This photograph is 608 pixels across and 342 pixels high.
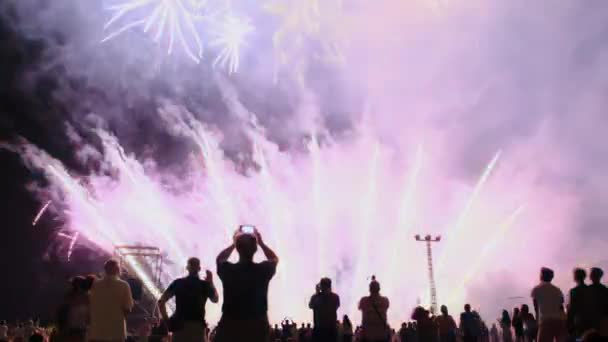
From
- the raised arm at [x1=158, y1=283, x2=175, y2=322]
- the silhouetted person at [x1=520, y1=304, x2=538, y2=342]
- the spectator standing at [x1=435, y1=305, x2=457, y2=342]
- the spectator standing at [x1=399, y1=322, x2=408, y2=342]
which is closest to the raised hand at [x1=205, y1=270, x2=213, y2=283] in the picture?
the raised arm at [x1=158, y1=283, x2=175, y2=322]

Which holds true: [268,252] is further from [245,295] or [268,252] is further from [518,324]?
[518,324]

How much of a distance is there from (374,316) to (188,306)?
3.63 m

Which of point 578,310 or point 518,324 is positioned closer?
point 578,310

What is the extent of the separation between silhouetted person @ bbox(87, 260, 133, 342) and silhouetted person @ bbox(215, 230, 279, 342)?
2883 millimetres

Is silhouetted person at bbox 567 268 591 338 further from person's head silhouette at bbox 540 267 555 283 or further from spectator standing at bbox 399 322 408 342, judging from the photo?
spectator standing at bbox 399 322 408 342

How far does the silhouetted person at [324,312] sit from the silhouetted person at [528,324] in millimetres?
6945

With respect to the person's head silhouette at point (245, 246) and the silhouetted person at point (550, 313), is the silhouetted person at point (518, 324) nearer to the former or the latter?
the silhouetted person at point (550, 313)

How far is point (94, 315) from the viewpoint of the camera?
7.16m

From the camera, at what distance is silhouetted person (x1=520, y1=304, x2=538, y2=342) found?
46.4 ft

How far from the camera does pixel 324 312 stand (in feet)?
31.0

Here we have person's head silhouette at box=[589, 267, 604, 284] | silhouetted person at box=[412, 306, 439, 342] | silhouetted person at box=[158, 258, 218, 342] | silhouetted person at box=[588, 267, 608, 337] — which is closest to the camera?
silhouetted person at box=[158, 258, 218, 342]

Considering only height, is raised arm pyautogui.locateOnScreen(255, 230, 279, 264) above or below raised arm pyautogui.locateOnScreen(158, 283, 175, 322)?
above

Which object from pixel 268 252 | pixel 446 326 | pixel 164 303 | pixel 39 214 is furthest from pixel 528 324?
pixel 39 214

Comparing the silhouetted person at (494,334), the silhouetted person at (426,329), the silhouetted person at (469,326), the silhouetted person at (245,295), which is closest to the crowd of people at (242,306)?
the silhouetted person at (245,295)
